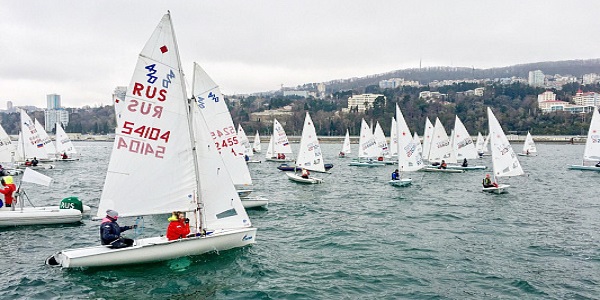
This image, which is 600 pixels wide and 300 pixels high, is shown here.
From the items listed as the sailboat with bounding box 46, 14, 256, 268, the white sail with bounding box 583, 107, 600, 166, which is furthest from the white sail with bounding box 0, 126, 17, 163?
the white sail with bounding box 583, 107, 600, 166

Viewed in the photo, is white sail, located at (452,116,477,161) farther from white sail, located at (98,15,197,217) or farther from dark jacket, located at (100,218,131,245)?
dark jacket, located at (100,218,131,245)

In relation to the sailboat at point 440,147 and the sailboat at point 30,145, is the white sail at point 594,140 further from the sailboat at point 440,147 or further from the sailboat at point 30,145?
the sailboat at point 30,145

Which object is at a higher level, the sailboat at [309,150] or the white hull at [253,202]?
the sailboat at [309,150]

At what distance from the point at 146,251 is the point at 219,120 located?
8.39 m

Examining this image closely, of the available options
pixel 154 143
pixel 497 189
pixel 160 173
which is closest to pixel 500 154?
pixel 497 189

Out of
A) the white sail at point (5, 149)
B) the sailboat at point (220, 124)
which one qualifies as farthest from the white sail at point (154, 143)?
the white sail at point (5, 149)

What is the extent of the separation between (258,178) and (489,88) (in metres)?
179

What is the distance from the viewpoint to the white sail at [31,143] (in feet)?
143

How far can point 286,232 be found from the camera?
17344 mm

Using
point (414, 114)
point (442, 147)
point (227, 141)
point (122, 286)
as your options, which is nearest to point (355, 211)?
point (227, 141)

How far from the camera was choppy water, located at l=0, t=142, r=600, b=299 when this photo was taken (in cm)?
1106

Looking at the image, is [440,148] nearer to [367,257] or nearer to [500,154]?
[500,154]

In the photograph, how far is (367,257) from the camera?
1402 centimetres

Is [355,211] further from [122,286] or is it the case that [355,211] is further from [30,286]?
[30,286]
